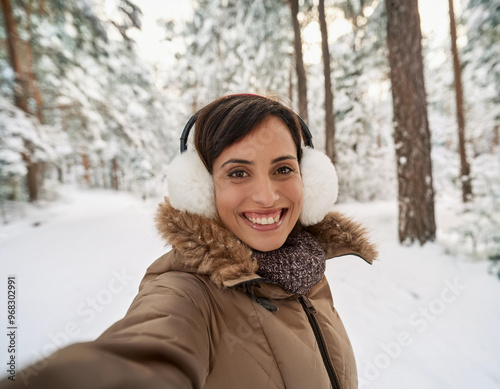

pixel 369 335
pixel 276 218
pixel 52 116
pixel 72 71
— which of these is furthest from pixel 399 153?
pixel 52 116

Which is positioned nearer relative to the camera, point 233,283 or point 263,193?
point 233,283

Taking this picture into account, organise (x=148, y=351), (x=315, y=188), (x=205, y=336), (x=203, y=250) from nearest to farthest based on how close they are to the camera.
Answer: (x=148, y=351) < (x=205, y=336) < (x=203, y=250) < (x=315, y=188)

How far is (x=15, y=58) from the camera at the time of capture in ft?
18.2

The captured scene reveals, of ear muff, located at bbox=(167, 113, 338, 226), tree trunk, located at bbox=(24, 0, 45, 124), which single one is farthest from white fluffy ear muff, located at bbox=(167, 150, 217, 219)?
tree trunk, located at bbox=(24, 0, 45, 124)

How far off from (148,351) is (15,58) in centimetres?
770

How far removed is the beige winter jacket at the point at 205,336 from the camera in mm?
Answer: 611

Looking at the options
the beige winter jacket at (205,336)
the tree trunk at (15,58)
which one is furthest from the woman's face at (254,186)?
the tree trunk at (15,58)

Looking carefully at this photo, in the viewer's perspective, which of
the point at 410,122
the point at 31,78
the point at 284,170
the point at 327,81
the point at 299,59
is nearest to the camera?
the point at 284,170

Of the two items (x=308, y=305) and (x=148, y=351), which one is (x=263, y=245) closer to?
(x=308, y=305)

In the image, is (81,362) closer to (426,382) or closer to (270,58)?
(426,382)

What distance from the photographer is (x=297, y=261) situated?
1248 millimetres

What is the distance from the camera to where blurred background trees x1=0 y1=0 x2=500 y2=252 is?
4.95 metres

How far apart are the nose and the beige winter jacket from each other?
24cm

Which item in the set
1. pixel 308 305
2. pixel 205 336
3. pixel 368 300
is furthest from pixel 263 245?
pixel 368 300
